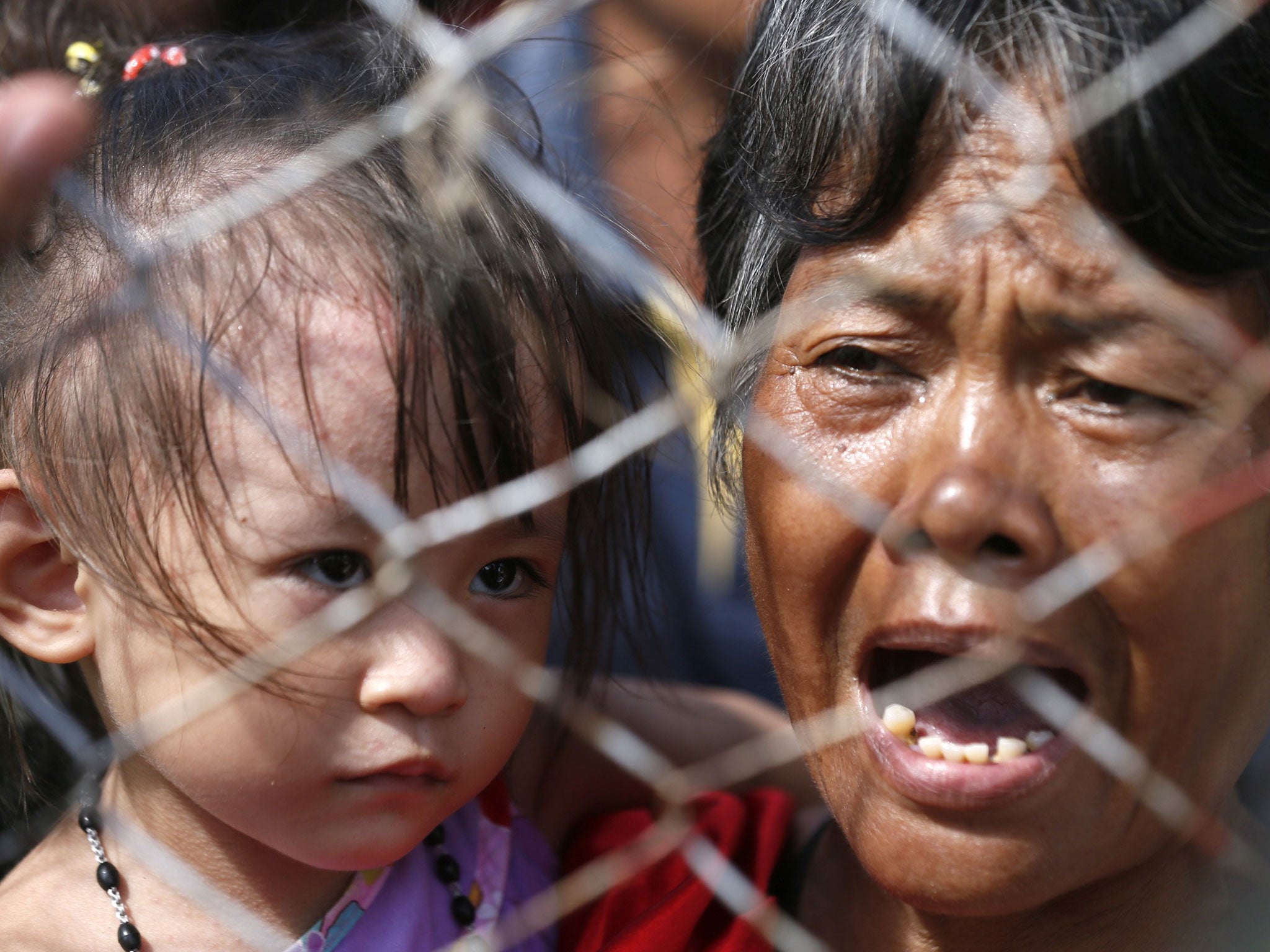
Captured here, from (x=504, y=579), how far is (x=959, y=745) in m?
0.33

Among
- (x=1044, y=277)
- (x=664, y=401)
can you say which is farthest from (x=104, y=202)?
(x=1044, y=277)

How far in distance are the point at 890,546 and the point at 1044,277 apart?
7.0 inches

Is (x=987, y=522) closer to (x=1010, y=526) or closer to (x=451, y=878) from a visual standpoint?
(x=1010, y=526)

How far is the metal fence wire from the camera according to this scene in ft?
2.33

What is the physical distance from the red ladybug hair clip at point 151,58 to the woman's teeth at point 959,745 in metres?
0.73

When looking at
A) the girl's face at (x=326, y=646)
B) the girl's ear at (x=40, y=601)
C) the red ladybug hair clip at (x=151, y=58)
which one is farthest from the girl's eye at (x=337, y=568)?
the red ladybug hair clip at (x=151, y=58)

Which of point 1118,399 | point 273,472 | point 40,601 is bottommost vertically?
point 40,601

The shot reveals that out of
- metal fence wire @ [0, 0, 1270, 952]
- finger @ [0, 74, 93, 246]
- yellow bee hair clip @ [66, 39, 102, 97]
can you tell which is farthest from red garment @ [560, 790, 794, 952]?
yellow bee hair clip @ [66, 39, 102, 97]

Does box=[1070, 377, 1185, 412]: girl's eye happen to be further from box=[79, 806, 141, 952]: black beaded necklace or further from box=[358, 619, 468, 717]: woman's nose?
box=[79, 806, 141, 952]: black beaded necklace

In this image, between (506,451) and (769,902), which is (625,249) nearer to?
(506,451)

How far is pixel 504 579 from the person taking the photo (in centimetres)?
92

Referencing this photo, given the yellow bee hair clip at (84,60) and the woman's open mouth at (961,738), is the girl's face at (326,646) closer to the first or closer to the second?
the woman's open mouth at (961,738)

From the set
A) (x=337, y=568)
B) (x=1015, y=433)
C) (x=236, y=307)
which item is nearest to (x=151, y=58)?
(x=236, y=307)

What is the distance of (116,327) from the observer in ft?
2.72
